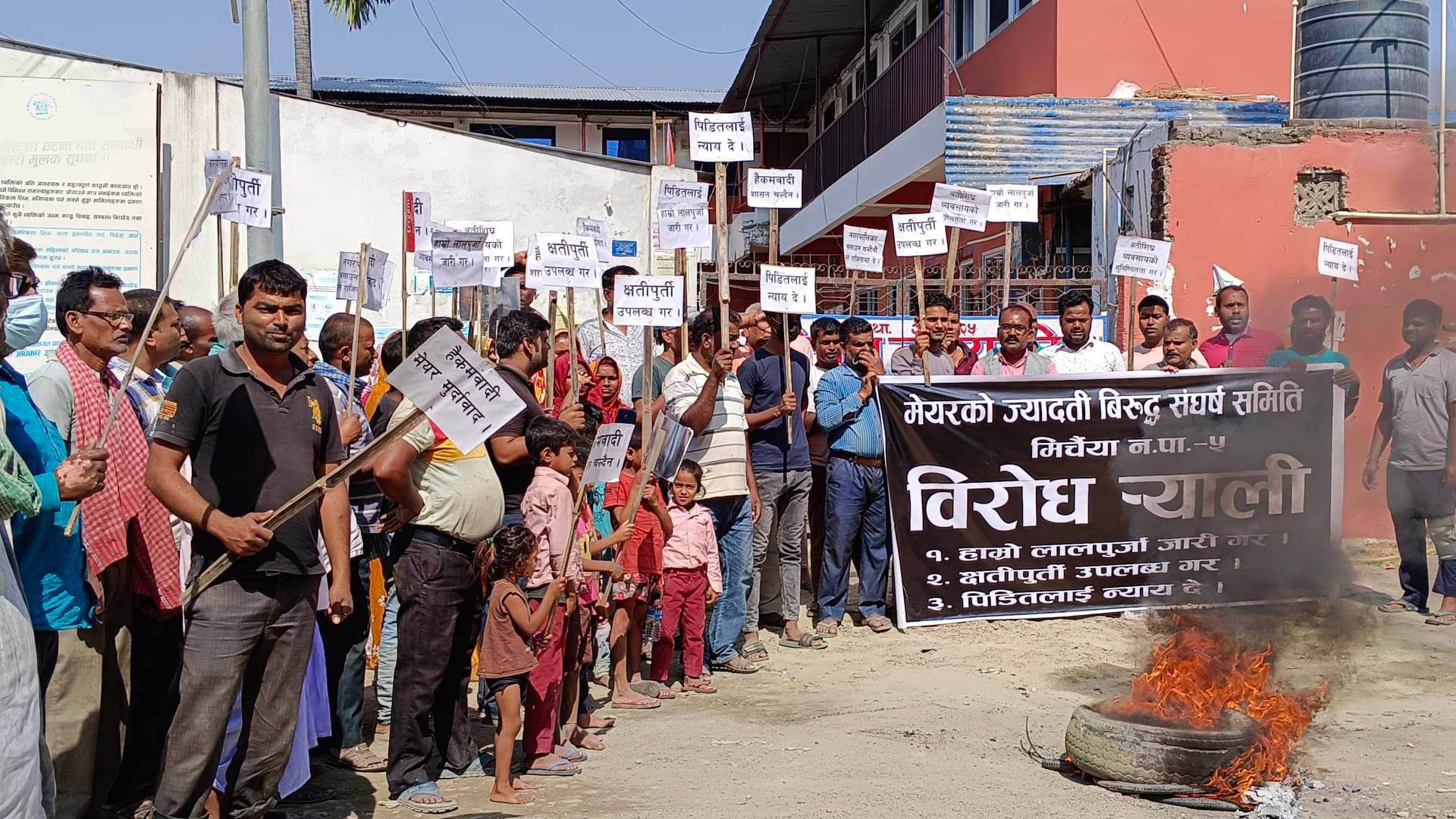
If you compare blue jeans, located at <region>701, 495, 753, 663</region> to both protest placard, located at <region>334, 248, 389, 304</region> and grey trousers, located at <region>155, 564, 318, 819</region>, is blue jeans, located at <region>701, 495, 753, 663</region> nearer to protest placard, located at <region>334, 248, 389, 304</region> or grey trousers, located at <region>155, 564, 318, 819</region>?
protest placard, located at <region>334, 248, 389, 304</region>

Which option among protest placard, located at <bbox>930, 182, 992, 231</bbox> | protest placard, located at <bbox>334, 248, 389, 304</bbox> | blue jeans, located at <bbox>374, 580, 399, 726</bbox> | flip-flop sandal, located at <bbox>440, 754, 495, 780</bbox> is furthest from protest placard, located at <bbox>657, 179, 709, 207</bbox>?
flip-flop sandal, located at <bbox>440, 754, 495, 780</bbox>

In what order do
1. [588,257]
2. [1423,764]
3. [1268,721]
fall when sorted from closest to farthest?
[1268,721], [1423,764], [588,257]

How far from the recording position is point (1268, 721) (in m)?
5.59

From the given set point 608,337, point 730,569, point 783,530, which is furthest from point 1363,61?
point 730,569

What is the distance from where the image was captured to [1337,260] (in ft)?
32.8

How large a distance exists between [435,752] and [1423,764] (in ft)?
14.4

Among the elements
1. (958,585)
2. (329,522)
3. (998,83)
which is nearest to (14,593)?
(329,522)

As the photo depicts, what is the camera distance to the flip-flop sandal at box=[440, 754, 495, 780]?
585cm

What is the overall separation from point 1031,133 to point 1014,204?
17.0 feet

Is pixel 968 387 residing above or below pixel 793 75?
below

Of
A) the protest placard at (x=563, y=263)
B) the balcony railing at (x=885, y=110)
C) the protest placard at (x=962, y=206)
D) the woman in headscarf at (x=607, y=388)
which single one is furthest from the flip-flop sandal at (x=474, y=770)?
the balcony railing at (x=885, y=110)

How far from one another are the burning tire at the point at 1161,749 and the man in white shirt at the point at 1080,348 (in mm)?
4365

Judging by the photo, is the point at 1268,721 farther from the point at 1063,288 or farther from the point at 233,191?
the point at 1063,288

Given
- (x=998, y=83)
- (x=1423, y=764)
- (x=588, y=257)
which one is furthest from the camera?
(x=998, y=83)
